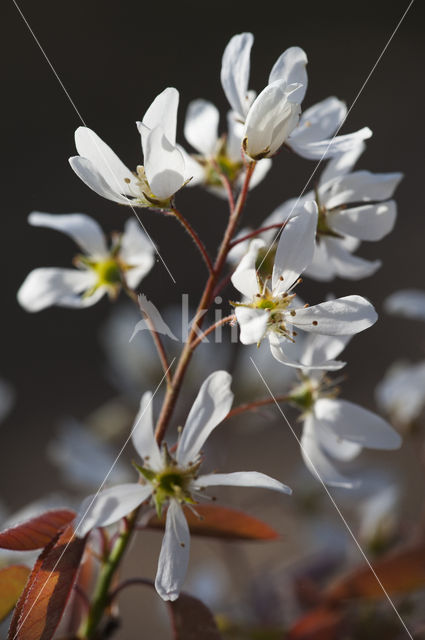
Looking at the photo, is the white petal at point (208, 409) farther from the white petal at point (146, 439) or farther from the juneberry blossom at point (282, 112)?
the juneberry blossom at point (282, 112)

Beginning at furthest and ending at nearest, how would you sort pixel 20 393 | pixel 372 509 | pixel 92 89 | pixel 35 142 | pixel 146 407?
1. pixel 35 142
2. pixel 20 393
3. pixel 92 89
4. pixel 372 509
5. pixel 146 407

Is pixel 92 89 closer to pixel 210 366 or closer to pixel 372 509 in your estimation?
pixel 210 366

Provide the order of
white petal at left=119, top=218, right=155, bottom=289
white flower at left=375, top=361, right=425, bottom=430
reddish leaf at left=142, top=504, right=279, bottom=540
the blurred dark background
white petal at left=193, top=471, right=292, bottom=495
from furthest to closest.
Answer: the blurred dark background, white flower at left=375, top=361, right=425, bottom=430, white petal at left=119, top=218, right=155, bottom=289, reddish leaf at left=142, top=504, right=279, bottom=540, white petal at left=193, top=471, right=292, bottom=495

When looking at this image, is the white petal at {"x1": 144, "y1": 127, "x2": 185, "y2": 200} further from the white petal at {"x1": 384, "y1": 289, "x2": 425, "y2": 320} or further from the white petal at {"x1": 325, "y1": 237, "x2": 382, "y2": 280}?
the white petal at {"x1": 384, "y1": 289, "x2": 425, "y2": 320}

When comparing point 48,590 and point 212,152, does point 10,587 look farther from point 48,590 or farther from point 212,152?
point 212,152

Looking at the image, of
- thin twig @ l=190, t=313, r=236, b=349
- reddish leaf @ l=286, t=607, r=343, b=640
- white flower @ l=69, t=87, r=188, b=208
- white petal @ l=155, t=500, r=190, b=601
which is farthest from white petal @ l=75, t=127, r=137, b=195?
reddish leaf @ l=286, t=607, r=343, b=640

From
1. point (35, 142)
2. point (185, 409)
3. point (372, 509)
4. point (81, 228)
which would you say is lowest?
point (372, 509)

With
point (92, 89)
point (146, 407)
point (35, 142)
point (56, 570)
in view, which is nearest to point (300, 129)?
point (146, 407)
